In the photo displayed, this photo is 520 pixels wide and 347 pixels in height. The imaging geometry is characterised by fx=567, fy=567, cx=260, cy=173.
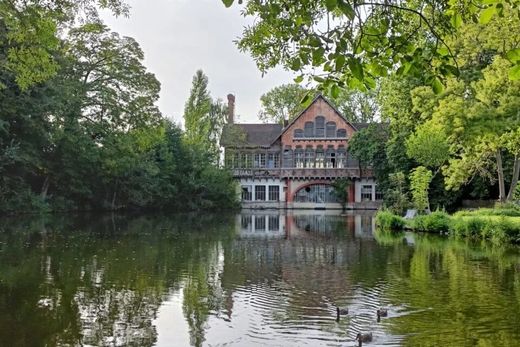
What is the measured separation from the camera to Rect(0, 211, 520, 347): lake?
8.80 meters

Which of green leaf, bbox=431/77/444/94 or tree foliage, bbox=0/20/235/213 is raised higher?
tree foliage, bbox=0/20/235/213

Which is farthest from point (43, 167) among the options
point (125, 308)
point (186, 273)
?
point (125, 308)

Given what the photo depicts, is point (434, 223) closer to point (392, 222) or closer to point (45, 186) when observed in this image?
point (392, 222)

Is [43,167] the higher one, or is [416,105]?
[416,105]

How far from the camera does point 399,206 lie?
34.0m

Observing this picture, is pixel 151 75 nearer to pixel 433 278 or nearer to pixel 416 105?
pixel 416 105

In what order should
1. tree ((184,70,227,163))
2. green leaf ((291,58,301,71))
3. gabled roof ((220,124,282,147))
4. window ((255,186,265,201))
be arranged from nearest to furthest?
green leaf ((291,58,301,71)) < tree ((184,70,227,163)) < gabled roof ((220,124,282,147)) < window ((255,186,265,201))

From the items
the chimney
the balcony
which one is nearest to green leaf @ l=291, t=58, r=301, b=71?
the balcony

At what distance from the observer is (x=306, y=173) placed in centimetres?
6244

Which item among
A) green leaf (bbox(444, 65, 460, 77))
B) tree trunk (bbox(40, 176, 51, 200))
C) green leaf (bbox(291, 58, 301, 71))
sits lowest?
green leaf (bbox(444, 65, 460, 77))

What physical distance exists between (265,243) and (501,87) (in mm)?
11889

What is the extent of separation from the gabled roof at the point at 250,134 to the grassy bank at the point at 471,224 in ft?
110

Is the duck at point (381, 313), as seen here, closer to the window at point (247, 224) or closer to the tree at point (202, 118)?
the window at point (247, 224)

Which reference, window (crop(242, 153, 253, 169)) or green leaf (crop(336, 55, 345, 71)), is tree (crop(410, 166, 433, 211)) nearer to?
green leaf (crop(336, 55, 345, 71))
